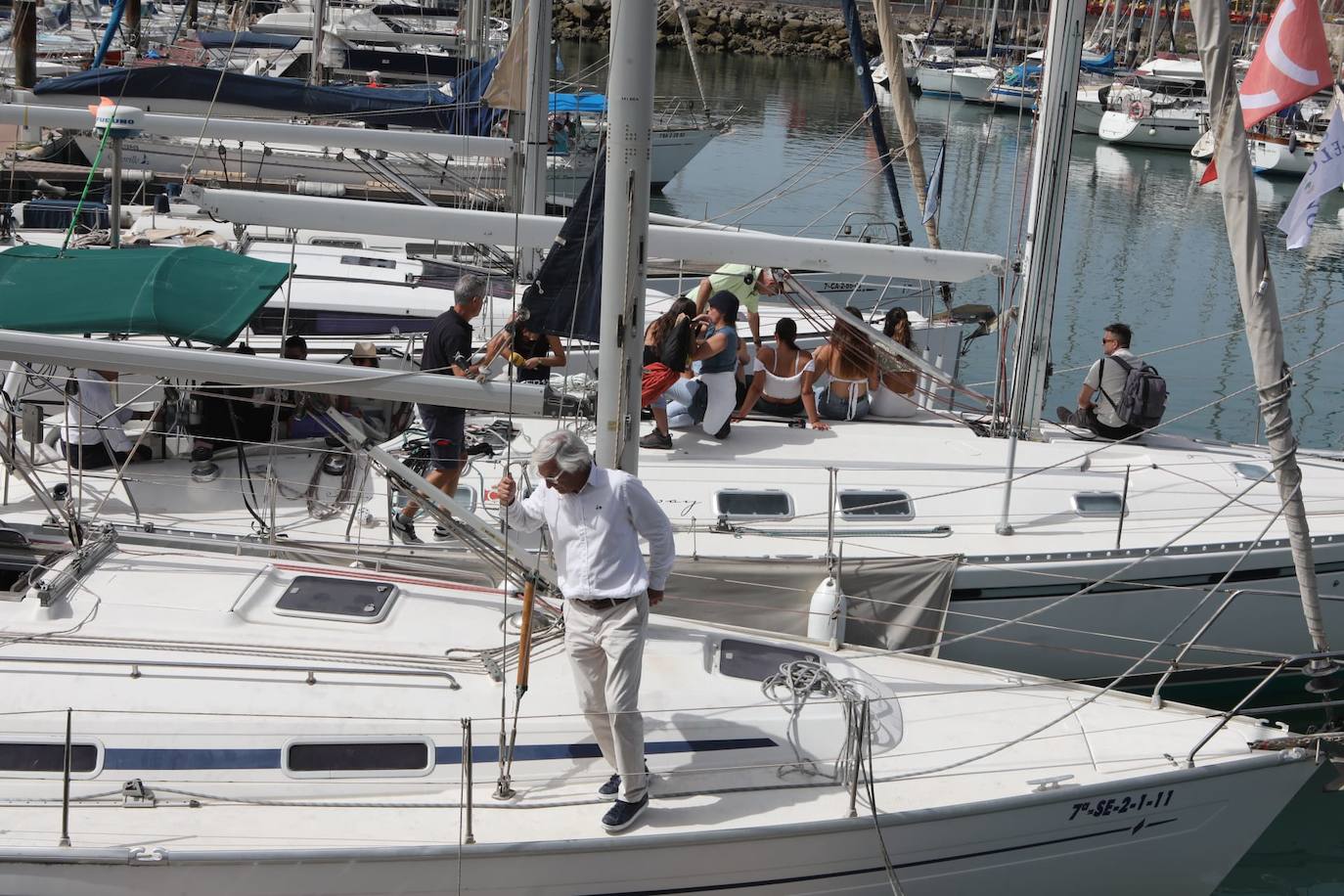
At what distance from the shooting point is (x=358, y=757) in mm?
5785

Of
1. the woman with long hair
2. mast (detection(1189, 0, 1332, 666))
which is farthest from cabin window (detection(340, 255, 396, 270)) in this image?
mast (detection(1189, 0, 1332, 666))

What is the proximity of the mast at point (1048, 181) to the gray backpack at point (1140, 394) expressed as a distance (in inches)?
25.8

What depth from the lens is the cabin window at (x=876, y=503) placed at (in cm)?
898

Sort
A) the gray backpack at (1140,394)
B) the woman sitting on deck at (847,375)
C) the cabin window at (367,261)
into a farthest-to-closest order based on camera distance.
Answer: the cabin window at (367,261) < the woman sitting on deck at (847,375) < the gray backpack at (1140,394)

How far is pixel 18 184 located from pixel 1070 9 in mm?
16881

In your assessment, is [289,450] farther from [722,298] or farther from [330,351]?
[722,298]

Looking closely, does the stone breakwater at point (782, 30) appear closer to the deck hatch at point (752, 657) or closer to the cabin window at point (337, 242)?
the cabin window at point (337, 242)

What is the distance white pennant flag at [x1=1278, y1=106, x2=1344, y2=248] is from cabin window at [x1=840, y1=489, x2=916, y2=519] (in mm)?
2854

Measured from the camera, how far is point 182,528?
7812mm

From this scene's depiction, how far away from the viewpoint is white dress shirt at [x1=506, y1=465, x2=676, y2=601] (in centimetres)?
551

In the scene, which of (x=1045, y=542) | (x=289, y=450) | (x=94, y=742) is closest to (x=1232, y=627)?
(x=1045, y=542)

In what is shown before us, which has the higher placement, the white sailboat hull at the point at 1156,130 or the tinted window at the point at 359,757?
the white sailboat hull at the point at 1156,130

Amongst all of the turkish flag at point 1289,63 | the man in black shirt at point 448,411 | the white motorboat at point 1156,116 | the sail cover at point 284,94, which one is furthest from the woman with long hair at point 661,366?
the white motorboat at point 1156,116

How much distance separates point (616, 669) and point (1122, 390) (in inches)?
238
